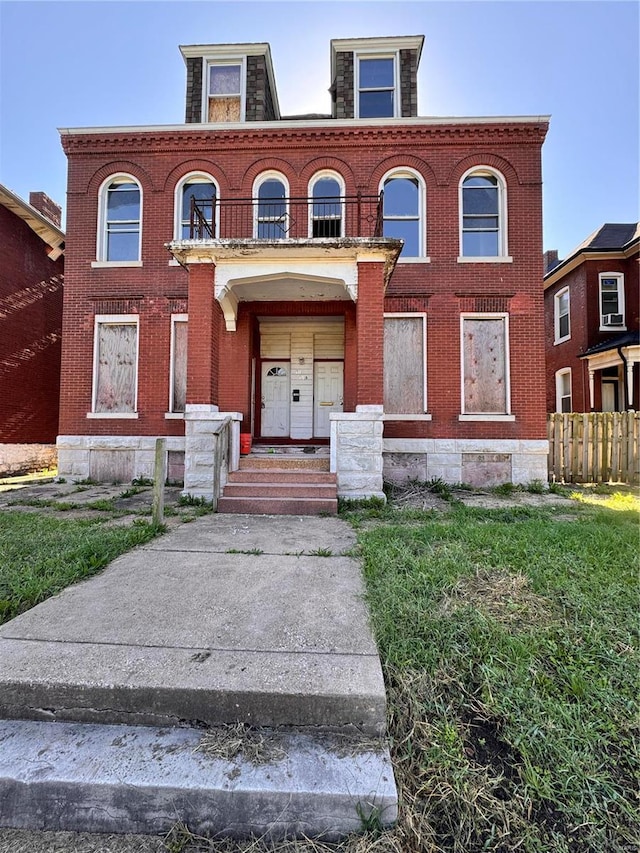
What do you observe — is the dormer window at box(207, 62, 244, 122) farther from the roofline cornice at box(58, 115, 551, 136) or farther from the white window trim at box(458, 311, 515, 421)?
the white window trim at box(458, 311, 515, 421)

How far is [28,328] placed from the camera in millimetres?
12320

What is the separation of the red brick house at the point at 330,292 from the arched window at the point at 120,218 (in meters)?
0.05

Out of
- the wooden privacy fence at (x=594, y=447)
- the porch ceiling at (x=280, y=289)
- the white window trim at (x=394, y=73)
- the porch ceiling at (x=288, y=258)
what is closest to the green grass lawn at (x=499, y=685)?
the porch ceiling at (x=280, y=289)

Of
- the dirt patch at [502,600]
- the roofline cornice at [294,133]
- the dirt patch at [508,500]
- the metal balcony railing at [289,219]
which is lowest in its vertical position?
the dirt patch at [502,600]

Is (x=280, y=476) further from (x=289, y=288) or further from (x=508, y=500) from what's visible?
(x=508, y=500)

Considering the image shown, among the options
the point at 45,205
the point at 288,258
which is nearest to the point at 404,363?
the point at 288,258

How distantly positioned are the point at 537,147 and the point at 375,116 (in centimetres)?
399

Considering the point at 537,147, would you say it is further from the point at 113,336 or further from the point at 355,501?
the point at 113,336

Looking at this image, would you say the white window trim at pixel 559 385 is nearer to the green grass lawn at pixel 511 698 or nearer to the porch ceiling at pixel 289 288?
the porch ceiling at pixel 289 288

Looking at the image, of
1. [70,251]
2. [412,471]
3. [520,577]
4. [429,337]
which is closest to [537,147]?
[429,337]

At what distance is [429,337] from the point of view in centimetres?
941

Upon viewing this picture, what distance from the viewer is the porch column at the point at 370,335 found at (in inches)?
274

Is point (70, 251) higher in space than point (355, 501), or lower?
higher

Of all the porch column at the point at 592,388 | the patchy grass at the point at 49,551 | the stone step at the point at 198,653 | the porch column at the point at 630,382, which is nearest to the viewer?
Result: the stone step at the point at 198,653
